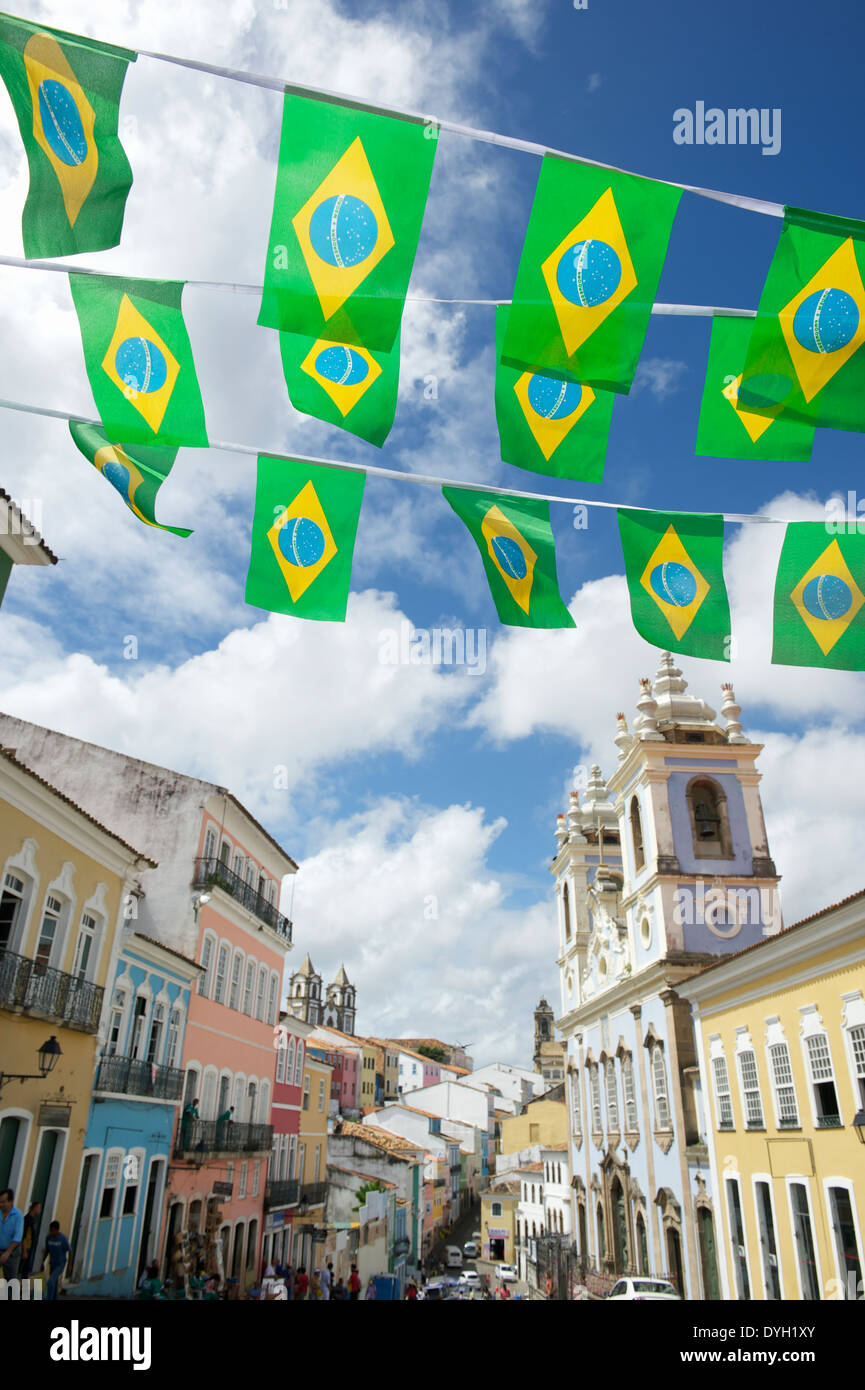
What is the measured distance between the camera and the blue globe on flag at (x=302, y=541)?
6.57 m

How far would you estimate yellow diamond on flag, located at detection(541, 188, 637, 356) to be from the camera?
552 cm

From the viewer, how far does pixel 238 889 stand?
974 inches

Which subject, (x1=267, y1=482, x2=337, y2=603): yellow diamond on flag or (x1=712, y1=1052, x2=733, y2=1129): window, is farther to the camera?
(x1=712, y1=1052, x2=733, y2=1129): window

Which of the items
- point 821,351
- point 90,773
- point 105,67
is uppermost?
point 90,773

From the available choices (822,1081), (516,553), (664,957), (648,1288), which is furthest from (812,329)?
(664,957)

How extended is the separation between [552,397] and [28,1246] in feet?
43.1

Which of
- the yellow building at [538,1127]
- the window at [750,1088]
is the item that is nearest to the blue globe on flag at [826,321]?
the window at [750,1088]

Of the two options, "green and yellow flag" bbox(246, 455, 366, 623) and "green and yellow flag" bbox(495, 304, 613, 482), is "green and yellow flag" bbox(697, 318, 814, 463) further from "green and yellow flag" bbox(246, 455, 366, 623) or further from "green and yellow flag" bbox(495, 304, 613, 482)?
"green and yellow flag" bbox(246, 455, 366, 623)

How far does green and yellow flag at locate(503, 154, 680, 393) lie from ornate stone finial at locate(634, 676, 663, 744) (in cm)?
2478

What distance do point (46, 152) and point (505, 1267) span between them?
56761mm

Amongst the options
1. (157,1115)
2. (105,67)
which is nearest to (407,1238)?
(157,1115)

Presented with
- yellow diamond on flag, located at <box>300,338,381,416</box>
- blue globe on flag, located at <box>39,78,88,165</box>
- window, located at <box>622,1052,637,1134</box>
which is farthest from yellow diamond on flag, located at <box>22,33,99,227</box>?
window, located at <box>622,1052,637,1134</box>
